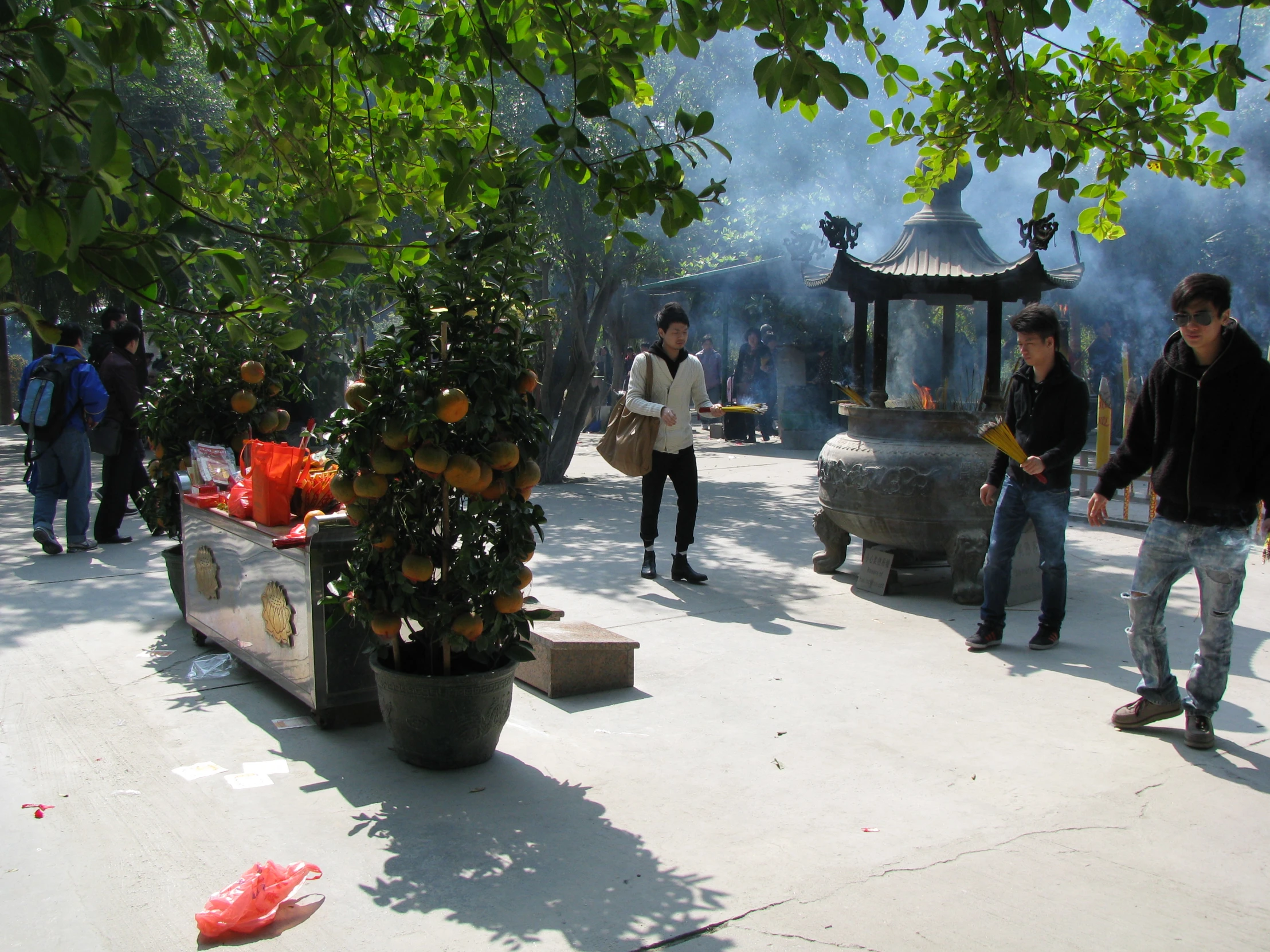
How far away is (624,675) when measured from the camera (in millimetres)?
4855

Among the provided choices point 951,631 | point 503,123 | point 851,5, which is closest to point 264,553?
point 851,5

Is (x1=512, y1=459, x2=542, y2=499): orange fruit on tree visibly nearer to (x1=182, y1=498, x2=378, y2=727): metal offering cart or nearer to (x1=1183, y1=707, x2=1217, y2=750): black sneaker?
(x1=182, y1=498, x2=378, y2=727): metal offering cart

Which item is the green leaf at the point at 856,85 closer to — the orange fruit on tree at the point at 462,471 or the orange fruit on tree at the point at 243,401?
the orange fruit on tree at the point at 462,471

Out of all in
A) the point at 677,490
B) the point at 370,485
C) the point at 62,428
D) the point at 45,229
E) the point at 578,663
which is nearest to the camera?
the point at 45,229

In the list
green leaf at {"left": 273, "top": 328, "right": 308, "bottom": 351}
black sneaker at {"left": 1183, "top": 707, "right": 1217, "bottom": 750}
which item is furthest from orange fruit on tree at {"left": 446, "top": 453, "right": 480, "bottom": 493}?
black sneaker at {"left": 1183, "top": 707, "right": 1217, "bottom": 750}

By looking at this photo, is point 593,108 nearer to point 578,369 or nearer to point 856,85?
A: point 856,85

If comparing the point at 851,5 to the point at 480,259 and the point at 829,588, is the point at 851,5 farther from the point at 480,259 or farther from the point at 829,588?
the point at 829,588

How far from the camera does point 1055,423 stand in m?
5.24

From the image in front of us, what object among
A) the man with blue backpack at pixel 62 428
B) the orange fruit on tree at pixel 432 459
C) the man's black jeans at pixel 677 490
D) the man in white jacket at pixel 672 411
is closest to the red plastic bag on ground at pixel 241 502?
the orange fruit on tree at pixel 432 459

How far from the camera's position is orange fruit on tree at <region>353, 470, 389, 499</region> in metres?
3.64

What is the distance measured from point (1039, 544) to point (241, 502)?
4013mm

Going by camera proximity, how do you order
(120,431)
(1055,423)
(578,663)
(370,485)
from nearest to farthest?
(370,485) < (578,663) < (1055,423) < (120,431)

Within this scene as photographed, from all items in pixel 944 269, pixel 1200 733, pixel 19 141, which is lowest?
pixel 1200 733

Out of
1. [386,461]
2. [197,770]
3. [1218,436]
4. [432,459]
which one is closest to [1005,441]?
[1218,436]
